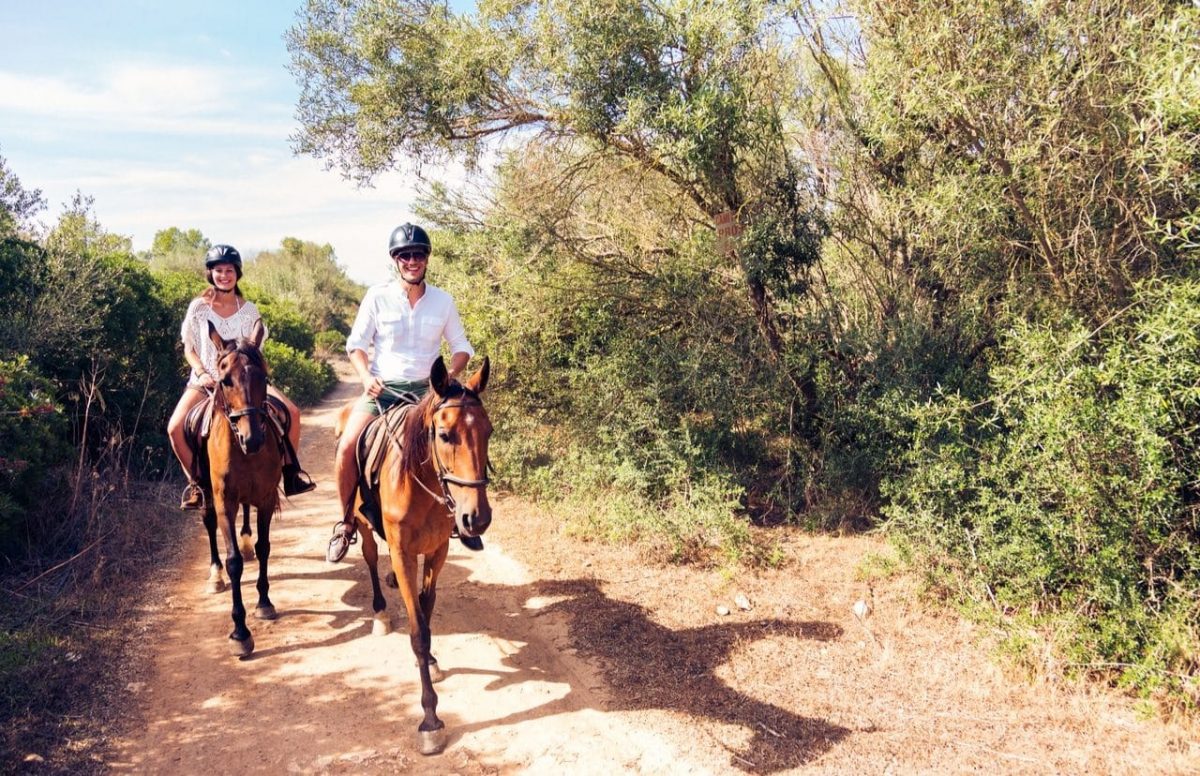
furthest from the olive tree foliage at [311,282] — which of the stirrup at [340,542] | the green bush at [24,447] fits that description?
the stirrup at [340,542]

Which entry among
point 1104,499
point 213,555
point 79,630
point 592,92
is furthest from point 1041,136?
point 79,630

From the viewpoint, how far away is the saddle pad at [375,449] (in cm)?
497

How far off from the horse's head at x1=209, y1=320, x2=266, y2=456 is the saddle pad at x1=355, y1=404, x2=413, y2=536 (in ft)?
2.63

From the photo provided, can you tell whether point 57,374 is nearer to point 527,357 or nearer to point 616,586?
point 527,357

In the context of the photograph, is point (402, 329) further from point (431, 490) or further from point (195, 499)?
point (195, 499)

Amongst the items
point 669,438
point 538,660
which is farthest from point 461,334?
point 669,438

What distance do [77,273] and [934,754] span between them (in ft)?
36.2

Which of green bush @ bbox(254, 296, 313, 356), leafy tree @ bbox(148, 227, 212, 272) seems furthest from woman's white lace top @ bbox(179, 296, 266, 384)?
leafy tree @ bbox(148, 227, 212, 272)

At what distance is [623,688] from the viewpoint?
205 inches

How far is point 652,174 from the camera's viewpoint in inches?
374

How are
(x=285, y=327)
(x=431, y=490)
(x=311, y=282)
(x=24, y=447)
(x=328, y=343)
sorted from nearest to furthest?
1. (x=431, y=490)
2. (x=24, y=447)
3. (x=285, y=327)
4. (x=328, y=343)
5. (x=311, y=282)

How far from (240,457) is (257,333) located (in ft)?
3.81

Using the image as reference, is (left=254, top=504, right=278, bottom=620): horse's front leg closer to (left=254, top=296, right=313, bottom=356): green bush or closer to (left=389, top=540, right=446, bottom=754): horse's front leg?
(left=389, top=540, right=446, bottom=754): horse's front leg

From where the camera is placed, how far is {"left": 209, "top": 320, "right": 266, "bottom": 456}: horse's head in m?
5.36
